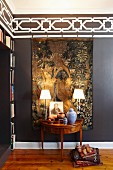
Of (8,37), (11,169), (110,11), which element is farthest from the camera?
(110,11)

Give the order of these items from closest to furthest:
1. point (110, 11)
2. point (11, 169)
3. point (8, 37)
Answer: point (11, 169), point (8, 37), point (110, 11)

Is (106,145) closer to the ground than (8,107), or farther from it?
closer to the ground

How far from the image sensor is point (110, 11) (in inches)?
170

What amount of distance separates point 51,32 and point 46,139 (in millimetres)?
2270

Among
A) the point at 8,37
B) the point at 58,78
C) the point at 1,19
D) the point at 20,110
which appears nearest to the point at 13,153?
the point at 20,110

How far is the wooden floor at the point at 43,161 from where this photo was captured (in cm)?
341

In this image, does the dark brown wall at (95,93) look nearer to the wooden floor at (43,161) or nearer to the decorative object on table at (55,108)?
the wooden floor at (43,161)

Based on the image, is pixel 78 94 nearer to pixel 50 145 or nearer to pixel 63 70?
pixel 63 70

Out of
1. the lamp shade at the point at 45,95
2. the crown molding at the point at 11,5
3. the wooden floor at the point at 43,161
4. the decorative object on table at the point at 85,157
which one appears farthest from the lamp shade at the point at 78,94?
the crown molding at the point at 11,5

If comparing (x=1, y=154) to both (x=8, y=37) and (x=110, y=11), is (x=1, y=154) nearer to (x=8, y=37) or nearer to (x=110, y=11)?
(x=8, y=37)

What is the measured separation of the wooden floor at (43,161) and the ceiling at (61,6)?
9.44ft

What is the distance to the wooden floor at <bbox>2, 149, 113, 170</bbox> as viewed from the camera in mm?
3406

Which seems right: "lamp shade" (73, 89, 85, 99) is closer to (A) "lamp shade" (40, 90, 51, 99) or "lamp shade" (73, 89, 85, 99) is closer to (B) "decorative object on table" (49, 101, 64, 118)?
(B) "decorative object on table" (49, 101, 64, 118)

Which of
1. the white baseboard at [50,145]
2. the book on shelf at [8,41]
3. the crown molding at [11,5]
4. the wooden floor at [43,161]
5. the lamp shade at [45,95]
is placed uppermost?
the crown molding at [11,5]
